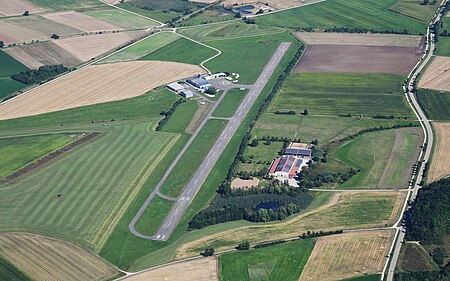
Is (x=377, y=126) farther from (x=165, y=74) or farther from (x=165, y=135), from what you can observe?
(x=165, y=74)

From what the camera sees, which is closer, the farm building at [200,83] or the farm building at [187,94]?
the farm building at [187,94]

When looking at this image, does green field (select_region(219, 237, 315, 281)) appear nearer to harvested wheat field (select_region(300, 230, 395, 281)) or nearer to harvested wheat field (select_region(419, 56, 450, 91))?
harvested wheat field (select_region(300, 230, 395, 281))

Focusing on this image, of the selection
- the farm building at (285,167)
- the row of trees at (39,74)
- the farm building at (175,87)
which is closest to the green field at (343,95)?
the farm building at (175,87)

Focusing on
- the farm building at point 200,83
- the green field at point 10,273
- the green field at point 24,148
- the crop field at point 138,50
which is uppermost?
the farm building at point 200,83

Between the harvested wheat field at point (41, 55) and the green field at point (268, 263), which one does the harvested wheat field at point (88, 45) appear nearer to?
the harvested wheat field at point (41, 55)

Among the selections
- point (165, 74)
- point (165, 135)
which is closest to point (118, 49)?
point (165, 74)

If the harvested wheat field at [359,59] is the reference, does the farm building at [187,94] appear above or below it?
below
